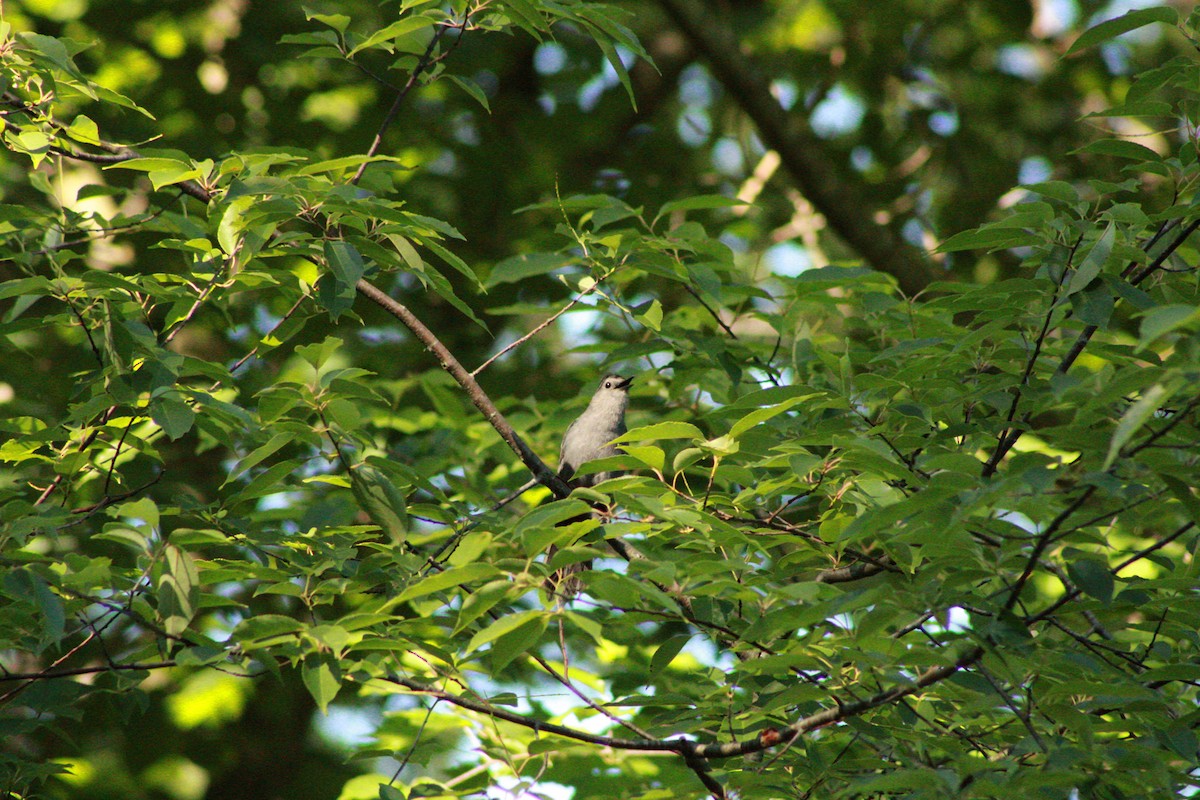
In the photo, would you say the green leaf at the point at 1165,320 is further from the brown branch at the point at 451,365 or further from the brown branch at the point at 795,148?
the brown branch at the point at 795,148

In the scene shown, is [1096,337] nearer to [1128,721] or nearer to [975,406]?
[975,406]

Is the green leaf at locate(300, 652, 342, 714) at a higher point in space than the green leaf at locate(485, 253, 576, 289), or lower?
lower

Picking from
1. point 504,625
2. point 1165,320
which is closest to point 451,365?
point 504,625

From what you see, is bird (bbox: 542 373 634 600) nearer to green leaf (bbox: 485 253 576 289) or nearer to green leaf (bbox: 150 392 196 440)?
green leaf (bbox: 485 253 576 289)

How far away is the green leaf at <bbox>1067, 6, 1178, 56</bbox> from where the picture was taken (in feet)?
7.95

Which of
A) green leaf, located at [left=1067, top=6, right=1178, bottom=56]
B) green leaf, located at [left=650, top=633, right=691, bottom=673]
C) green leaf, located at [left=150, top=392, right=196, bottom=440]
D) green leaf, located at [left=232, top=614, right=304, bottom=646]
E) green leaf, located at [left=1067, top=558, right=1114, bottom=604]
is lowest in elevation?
green leaf, located at [left=232, top=614, right=304, bottom=646]

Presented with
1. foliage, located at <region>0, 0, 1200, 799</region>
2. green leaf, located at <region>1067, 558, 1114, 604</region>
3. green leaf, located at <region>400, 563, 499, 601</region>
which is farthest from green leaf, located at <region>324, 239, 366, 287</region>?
green leaf, located at <region>1067, 558, 1114, 604</region>

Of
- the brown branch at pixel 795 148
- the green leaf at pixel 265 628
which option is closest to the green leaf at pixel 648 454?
the green leaf at pixel 265 628

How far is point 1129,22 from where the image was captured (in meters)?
2.46

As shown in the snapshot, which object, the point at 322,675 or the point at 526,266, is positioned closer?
the point at 322,675

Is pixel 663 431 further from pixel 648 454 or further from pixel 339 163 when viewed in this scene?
pixel 339 163

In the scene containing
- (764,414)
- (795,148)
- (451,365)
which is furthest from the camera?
(795,148)

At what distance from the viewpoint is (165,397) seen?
265cm

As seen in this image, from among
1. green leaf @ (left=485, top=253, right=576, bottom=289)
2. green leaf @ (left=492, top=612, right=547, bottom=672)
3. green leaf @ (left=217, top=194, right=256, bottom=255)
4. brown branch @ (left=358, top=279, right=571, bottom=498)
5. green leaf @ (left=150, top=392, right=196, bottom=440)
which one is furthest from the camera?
green leaf @ (left=485, top=253, right=576, bottom=289)
